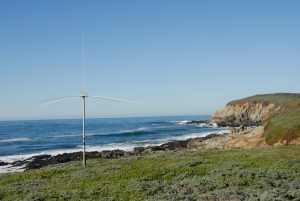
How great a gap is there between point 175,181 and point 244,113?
140 meters

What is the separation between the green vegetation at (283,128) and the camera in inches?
1580

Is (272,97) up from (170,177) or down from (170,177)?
up

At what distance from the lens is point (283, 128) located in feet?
137

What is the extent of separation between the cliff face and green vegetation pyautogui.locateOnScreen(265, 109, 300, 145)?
93725mm

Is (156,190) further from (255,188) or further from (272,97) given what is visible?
(272,97)

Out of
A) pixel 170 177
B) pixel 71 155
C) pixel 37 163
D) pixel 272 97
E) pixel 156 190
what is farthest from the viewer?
pixel 272 97

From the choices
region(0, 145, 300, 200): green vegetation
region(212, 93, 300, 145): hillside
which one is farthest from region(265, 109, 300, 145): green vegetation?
region(212, 93, 300, 145): hillside

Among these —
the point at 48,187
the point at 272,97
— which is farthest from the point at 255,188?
Answer: the point at 272,97

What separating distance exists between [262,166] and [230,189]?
6.16m

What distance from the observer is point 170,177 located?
21.6m

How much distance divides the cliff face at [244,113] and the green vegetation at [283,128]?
9373 centimetres

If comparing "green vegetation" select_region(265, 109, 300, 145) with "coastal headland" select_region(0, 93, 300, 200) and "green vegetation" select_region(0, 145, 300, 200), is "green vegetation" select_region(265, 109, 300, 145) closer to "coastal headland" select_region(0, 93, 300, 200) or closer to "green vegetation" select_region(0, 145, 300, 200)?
"coastal headland" select_region(0, 93, 300, 200)

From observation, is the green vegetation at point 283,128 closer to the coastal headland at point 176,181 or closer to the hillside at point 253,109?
the coastal headland at point 176,181

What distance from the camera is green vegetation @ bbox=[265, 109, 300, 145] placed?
132ft
